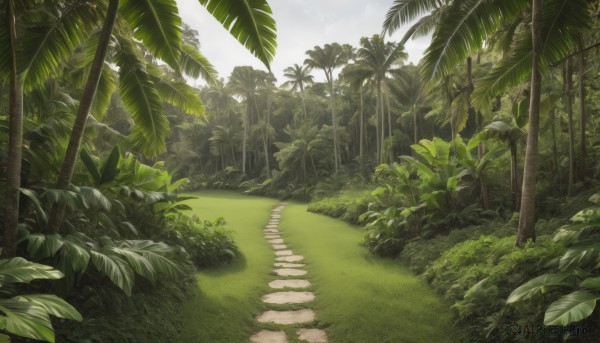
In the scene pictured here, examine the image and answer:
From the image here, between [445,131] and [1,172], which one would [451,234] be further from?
[445,131]

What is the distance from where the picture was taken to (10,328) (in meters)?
2.27

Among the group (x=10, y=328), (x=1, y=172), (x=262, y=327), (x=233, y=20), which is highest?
(x=233, y=20)

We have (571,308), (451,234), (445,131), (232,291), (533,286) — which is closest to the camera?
(571,308)

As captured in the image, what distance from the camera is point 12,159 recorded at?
388cm

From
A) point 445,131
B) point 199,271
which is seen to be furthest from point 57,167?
point 445,131

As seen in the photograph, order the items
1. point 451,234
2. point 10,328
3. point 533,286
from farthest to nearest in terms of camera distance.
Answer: point 451,234
point 533,286
point 10,328

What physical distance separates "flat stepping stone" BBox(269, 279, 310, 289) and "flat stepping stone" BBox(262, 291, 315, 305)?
1.21ft

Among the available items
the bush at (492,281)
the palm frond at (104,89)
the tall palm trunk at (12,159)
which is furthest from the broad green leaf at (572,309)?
the palm frond at (104,89)

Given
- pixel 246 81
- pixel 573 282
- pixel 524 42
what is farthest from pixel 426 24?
pixel 246 81

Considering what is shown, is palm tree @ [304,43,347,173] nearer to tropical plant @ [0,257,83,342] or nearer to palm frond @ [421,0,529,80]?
palm frond @ [421,0,529,80]

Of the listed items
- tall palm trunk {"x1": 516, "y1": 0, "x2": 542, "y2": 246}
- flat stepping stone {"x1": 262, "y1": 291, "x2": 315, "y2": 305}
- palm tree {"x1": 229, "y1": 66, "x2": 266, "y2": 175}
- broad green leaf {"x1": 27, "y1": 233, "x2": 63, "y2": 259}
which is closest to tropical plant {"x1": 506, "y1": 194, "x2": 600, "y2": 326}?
tall palm trunk {"x1": 516, "y1": 0, "x2": 542, "y2": 246}

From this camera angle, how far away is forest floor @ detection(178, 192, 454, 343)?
479cm

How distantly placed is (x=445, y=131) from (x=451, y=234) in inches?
1170

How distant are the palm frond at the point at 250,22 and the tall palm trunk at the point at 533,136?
4048 mm
